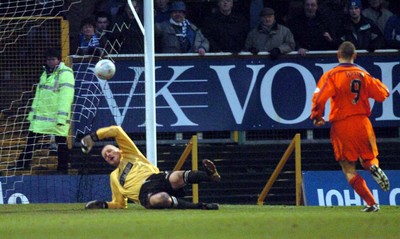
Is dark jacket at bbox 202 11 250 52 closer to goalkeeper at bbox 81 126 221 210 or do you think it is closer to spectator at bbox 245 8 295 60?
→ spectator at bbox 245 8 295 60

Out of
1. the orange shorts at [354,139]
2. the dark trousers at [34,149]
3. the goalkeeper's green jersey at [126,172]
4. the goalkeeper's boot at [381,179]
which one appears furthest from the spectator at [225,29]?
Result: the goalkeeper's boot at [381,179]

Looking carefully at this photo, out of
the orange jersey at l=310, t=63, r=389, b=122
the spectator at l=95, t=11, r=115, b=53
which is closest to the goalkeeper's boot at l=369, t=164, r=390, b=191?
the orange jersey at l=310, t=63, r=389, b=122

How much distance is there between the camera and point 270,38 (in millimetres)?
23203

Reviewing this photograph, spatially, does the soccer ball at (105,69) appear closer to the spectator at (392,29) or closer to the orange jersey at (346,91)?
the orange jersey at (346,91)

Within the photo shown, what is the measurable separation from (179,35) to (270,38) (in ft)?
4.74

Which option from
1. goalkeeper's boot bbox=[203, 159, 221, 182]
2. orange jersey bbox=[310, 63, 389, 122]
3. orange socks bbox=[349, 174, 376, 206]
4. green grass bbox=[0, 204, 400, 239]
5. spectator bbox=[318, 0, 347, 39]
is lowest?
green grass bbox=[0, 204, 400, 239]

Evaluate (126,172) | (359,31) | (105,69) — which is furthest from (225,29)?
(126,172)

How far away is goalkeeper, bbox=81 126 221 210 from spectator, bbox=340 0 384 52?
652cm

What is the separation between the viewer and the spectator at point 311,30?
76.9ft

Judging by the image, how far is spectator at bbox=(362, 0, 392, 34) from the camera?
24.0 m

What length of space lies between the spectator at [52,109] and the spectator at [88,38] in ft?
1.47

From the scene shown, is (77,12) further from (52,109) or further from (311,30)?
(311,30)

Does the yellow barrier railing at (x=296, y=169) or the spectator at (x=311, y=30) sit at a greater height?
the spectator at (x=311, y=30)

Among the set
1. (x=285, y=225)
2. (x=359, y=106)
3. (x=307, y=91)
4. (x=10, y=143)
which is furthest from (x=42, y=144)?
(x=285, y=225)
